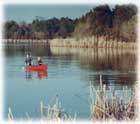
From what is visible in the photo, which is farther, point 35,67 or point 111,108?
point 35,67

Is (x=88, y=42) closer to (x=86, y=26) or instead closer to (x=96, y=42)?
(x=96, y=42)

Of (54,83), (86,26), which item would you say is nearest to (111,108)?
(86,26)

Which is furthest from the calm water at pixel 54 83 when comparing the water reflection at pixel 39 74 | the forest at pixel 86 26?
the forest at pixel 86 26

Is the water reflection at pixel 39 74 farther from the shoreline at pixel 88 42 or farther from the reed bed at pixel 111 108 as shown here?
the reed bed at pixel 111 108

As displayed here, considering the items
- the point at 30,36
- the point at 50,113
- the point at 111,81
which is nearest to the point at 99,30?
the point at 30,36

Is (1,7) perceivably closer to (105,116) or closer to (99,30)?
(105,116)

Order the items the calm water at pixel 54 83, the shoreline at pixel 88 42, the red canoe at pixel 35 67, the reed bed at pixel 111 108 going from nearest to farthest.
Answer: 1. the reed bed at pixel 111 108
2. the calm water at pixel 54 83
3. the shoreline at pixel 88 42
4. the red canoe at pixel 35 67
